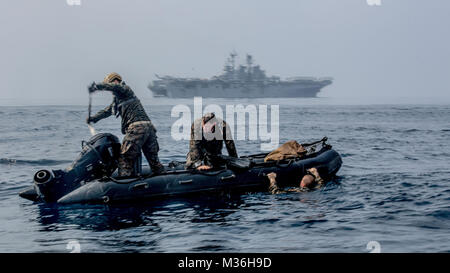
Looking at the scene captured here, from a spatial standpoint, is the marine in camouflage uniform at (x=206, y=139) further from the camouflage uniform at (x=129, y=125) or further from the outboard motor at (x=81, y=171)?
the outboard motor at (x=81, y=171)

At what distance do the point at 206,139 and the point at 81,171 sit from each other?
2.51 meters

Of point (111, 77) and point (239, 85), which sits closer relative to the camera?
point (111, 77)

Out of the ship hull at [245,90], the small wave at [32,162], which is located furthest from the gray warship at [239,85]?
the small wave at [32,162]

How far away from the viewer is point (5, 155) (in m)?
17.6

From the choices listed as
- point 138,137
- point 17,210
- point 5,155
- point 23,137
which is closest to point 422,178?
point 138,137

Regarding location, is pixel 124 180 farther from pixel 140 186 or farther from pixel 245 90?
pixel 245 90

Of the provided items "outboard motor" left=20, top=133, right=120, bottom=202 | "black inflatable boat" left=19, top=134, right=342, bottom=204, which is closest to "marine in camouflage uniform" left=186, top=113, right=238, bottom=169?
"black inflatable boat" left=19, top=134, right=342, bottom=204

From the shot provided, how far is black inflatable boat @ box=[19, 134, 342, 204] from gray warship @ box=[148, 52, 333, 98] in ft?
348

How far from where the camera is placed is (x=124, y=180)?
8977mm

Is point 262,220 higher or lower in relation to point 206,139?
lower

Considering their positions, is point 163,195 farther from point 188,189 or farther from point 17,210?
point 17,210

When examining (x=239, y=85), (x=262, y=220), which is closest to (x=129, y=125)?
(x=262, y=220)

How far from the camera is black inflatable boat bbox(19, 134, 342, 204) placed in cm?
876

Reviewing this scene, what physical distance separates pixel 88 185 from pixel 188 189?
192 centimetres
